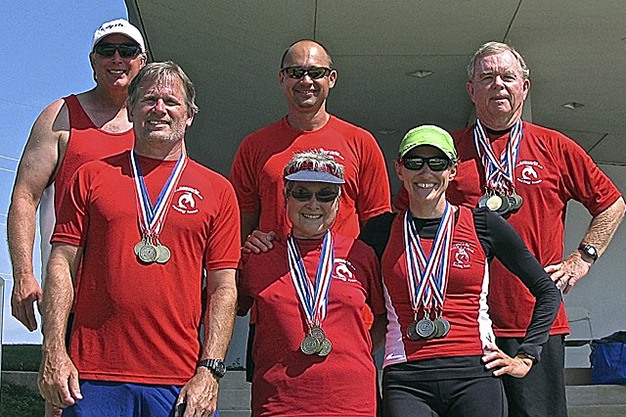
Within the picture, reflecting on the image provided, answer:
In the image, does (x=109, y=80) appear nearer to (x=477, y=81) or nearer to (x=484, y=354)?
(x=477, y=81)

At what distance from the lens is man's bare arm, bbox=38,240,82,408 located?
2840mm

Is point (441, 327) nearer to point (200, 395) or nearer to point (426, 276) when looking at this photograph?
point (426, 276)

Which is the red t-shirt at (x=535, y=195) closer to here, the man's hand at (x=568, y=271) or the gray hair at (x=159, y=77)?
the man's hand at (x=568, y=271)

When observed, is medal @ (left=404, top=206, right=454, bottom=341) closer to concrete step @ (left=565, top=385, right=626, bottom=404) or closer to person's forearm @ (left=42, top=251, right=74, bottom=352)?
person's forearm @ (left=42, top=251, right=74, bottom=352)

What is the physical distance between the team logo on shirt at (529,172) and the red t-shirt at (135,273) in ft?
4.32

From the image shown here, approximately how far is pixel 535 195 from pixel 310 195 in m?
1.02

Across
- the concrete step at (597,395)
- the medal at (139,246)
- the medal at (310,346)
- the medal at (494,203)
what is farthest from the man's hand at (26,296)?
the concrete step at (597,395)

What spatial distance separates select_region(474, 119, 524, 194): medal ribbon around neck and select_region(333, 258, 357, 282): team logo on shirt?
2.58 ft

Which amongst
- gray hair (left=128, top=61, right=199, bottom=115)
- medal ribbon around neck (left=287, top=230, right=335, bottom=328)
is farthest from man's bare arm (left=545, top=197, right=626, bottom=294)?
gray hair (left=128, top=61, right=199, bottom=115)

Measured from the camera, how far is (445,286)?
322 cm

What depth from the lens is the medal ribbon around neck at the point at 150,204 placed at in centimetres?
297

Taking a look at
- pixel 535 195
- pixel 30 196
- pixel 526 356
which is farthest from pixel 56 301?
pixel 535 195

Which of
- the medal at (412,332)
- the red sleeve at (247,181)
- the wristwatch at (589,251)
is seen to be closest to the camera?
the medal at (412,332)

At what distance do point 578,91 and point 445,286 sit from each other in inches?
271
